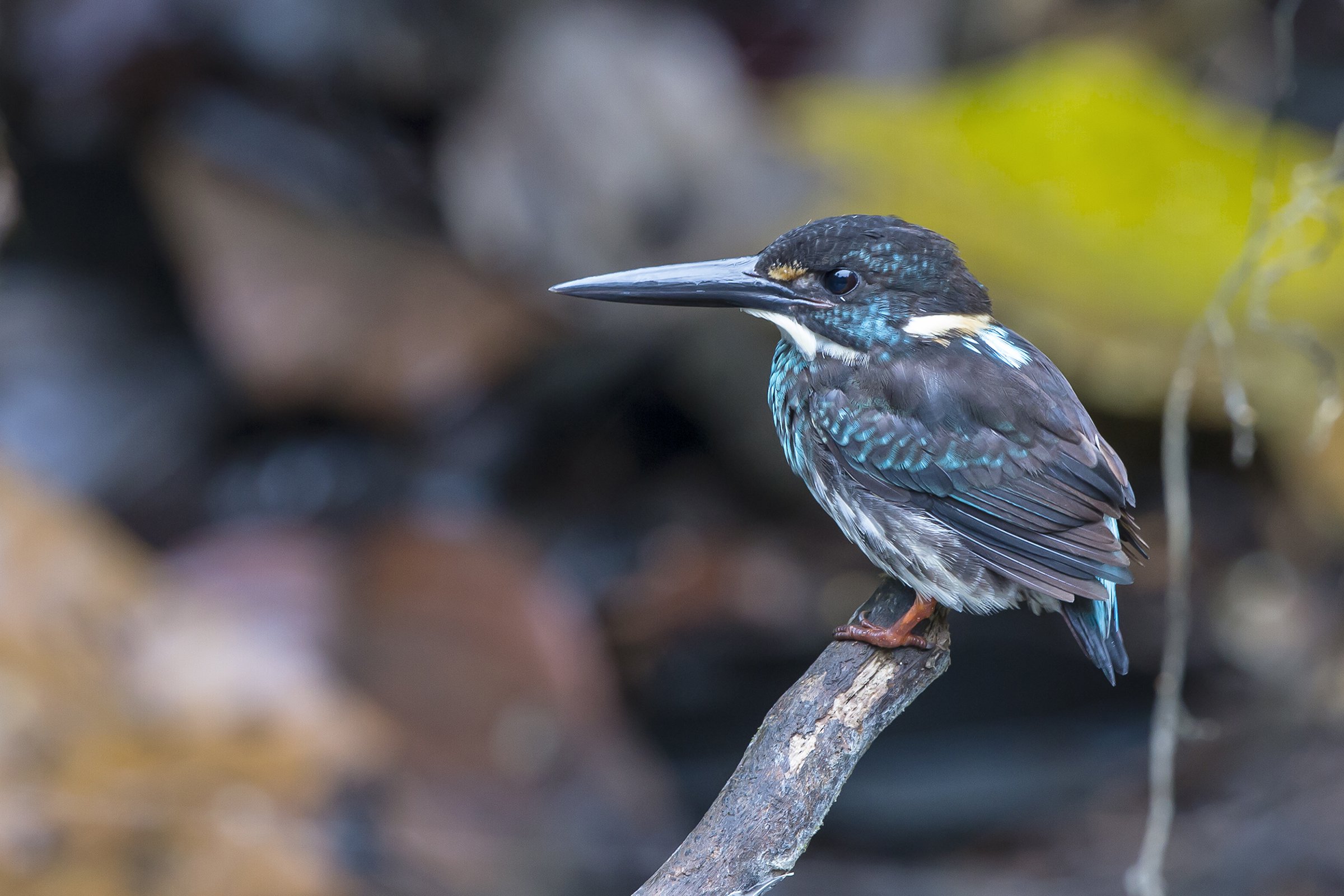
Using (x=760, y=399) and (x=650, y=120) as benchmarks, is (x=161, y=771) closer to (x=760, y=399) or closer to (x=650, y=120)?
(x=760, y=399)

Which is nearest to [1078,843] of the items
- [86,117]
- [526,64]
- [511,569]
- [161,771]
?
[511,569]

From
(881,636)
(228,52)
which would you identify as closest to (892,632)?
(881,636)

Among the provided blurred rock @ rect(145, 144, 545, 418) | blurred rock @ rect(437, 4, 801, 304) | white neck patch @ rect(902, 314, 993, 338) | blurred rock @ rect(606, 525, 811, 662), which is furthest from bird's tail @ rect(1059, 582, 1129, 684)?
blurred rock @ rect(145, 144, 545, 418)

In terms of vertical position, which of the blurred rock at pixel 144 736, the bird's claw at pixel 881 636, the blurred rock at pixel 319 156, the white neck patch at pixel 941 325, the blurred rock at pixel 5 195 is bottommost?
the blurred rock at pixel 144 736

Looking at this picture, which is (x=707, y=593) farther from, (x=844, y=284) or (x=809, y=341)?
(x=844, y=284)

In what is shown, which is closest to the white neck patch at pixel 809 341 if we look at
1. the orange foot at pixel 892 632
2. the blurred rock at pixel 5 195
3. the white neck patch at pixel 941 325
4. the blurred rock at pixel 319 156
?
the white neck patch at pixel 941 325

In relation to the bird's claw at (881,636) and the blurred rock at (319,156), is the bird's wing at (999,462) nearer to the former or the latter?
the bird's claw at (881,636)
